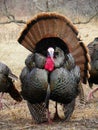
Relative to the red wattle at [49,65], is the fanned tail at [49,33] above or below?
above

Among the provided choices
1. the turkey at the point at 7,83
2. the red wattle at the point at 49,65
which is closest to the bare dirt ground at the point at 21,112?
the turkey at the point at 7,83

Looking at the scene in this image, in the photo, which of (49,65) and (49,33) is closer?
(49,65)

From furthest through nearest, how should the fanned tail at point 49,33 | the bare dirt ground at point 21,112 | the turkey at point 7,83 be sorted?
the turkey at point 7,83, the fanned tail at point 49,33, the bare dirt ground at point 21,112

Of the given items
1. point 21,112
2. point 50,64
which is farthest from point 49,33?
point 21,112

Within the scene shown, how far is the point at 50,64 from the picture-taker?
7.12 m

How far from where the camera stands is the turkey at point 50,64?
713 cm

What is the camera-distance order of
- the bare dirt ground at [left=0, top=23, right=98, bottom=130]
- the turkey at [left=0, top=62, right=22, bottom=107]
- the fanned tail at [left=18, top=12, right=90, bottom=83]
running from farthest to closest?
1. the turkey at [left=0, top=62, right=22, bottom=107]
2. the fanned tail at [left=18, top=12, right=90, bottom=83]
3. the bare dirt ground at [left=0, top=23, right=98, bottom=130]

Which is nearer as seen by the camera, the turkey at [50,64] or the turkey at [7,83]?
the turkey at [50,64]

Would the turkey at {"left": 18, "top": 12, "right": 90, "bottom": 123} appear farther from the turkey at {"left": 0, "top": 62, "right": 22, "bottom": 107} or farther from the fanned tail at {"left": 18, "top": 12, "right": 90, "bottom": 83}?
the turkey at {"left": 0, "top": 62, "right": 22, "bottom": 107}

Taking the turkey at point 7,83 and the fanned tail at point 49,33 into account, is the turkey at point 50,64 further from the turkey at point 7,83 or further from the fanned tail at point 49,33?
the turkey at point 7,83

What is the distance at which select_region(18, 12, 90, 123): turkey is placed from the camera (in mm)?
7133

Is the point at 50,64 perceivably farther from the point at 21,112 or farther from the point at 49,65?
the point at 21,112

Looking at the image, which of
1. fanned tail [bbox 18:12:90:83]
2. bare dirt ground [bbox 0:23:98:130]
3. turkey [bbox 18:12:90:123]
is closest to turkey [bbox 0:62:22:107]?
bare dirt ground [bbox 0:23:98:130]

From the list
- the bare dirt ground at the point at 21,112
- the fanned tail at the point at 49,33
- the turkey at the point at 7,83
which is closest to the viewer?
the bare dirt ground at the point at 21,112
